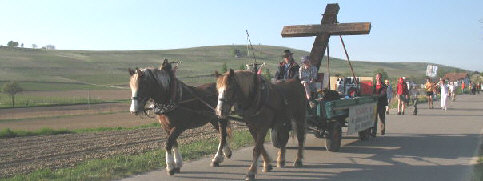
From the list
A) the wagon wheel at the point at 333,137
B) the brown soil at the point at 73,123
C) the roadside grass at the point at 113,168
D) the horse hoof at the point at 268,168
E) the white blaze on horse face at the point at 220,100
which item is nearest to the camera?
the white blaze on horse face at the point at 220,100

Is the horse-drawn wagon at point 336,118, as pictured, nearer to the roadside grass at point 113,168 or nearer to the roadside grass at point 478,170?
the roadside grass at point 113,168

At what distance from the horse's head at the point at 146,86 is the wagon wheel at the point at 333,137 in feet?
12.4

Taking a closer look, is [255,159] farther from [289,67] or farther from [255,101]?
[289,67]

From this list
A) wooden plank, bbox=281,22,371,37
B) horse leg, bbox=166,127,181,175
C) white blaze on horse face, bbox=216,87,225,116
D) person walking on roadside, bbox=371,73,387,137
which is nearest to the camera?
white blaze on horse face, bbox=216,87,225,116

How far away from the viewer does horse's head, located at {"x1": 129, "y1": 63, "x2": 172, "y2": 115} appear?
26.0 feet

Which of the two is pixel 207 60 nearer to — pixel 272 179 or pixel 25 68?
pixel 25 68

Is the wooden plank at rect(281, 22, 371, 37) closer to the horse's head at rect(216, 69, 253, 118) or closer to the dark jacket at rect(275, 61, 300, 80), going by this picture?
the dark jacket at rect(275, 61, 300, 80)

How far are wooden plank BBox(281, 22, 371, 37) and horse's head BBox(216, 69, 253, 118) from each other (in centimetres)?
569

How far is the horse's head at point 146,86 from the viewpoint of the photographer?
793 cm

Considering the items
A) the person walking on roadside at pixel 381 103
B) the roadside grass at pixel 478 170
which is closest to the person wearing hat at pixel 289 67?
the roadside grass at pixel 478 170

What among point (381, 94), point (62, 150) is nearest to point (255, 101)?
point (381, 94)

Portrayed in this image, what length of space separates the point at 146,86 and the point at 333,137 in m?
4.31

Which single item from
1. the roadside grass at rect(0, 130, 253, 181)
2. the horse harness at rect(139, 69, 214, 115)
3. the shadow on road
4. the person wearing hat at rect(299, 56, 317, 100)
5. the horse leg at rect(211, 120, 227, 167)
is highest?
the person wearing hat at rect(299, 56, 317, 100)

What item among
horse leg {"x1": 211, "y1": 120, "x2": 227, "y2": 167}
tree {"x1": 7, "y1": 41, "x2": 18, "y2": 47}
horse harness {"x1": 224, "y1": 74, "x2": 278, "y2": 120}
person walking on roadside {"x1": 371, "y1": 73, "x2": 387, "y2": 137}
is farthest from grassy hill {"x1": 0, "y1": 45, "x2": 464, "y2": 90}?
horse harness {"x1": 224, "y1": 74, "x2": 278, "y2": 120}
